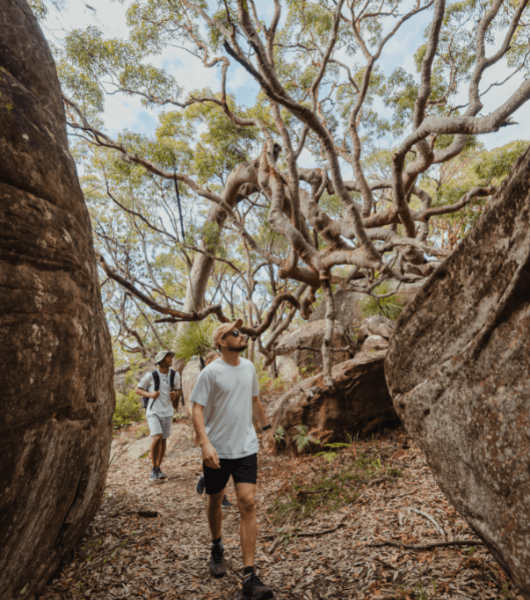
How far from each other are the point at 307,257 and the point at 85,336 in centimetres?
577

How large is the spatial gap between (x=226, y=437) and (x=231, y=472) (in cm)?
29

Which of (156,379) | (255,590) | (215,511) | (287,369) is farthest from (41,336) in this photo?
(287,369)

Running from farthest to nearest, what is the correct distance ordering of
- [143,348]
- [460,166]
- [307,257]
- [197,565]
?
1. [460,166]
2. [143,348]
3. [307,257]
4. [197,565]

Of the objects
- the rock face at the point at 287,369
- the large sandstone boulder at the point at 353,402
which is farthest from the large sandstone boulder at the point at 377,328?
the rock face at the point at 287,369

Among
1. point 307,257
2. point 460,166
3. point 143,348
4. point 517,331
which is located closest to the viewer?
point 517,331

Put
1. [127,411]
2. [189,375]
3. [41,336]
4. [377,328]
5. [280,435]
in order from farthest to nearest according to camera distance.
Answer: [127,411] < [189,375] < [377,328] < [280,435] < [41,336]

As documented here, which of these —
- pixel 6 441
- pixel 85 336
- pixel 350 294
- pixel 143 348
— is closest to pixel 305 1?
pixel 350 294

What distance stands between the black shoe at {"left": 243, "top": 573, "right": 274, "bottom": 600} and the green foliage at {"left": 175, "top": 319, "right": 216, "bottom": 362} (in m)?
7.83

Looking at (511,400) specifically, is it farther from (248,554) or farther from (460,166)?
(460,166)

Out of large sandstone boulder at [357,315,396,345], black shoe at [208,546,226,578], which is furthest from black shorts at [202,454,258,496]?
large sandstone boulder at [357,315,396,345]

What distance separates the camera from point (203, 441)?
2797 millimetres

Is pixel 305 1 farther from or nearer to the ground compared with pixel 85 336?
farther from the ground

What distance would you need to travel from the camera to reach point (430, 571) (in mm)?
2516

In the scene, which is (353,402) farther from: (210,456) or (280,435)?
(210,456)
